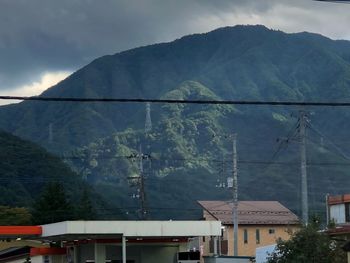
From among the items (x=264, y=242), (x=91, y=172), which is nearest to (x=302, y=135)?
(x=264, y=242)

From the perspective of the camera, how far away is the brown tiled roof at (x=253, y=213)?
77.8 m

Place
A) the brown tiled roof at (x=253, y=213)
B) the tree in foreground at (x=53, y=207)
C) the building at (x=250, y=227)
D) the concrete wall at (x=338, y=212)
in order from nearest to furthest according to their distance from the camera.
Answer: the concrete wall at (x=338, y=212), the building at (x=250, y=227), the brown tiled roof at (x=253, y=213), the tree in foreground at (x=53, y=207)

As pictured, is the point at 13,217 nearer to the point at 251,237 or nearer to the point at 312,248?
the point at 251,237

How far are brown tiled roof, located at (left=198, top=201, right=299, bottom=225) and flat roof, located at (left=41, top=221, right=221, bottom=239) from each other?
3492cm

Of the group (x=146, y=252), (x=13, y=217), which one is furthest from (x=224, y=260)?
(x=13, y=217)

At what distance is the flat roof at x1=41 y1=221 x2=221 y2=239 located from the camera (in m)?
38.5

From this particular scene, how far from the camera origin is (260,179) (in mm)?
153250

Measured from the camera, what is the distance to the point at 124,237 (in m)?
39.2

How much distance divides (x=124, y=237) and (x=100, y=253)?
13.0 feet

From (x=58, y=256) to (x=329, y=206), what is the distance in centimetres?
1613

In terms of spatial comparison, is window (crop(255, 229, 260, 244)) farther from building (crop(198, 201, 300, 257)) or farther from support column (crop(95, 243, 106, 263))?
support column (crop(95, 243, 106, 263))

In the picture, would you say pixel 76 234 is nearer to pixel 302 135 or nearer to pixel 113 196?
pixel 302 135

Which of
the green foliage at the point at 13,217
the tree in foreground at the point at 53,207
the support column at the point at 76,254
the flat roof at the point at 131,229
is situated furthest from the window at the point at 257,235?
the flat roof at the point at 131,229

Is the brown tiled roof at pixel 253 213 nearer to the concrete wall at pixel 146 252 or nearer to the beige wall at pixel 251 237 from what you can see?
the beige wall at pixel 251 237
